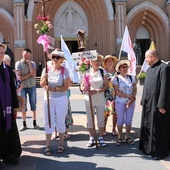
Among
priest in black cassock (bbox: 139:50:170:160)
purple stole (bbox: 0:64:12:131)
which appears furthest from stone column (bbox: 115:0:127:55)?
purple stole (bbox: 0:64:12:131)

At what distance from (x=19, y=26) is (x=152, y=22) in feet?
38.4

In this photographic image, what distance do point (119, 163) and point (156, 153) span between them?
735mm

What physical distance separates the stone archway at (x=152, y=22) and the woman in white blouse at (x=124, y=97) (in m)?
18.9

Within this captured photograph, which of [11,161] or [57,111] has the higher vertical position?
[57,111]

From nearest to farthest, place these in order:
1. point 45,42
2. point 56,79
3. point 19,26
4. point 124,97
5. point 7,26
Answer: point 45,42
point 56,79
point 124,97
point 19,26
point 7,26

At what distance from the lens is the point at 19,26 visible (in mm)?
22359

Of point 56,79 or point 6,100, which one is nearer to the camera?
point 6,100

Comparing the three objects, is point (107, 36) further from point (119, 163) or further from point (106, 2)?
point (119, 163)

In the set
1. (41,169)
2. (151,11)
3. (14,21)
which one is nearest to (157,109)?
(41,169)

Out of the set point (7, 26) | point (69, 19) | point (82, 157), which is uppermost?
point (69, 19)

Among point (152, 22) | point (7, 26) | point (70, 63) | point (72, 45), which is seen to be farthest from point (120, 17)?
point (70, 63)

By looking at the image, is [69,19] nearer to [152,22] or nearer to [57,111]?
[152,22]

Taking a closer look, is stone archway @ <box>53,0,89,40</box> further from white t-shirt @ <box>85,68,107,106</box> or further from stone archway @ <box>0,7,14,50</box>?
white t-shirt @ <box>85,68,107,106</box>

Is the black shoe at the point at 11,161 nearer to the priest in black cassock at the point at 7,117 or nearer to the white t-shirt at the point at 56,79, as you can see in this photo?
the priest in black cassock at the point at 7,117
